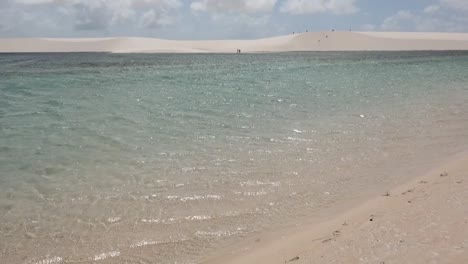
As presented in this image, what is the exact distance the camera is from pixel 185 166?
841 centimetres

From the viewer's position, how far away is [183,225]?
5891mm

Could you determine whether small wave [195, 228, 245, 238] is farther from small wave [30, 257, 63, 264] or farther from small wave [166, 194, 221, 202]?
small wave [30, 257, 63, 264]

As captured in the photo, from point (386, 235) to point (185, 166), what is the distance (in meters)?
4.55

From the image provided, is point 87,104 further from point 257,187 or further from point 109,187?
point 257,187

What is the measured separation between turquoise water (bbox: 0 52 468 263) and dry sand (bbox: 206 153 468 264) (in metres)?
0.48

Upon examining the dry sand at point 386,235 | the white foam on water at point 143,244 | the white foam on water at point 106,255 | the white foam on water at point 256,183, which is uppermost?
the dry sand at point 386,235

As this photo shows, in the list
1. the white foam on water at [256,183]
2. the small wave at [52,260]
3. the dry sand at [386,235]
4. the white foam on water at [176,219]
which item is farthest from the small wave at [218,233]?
the white foam on water at [256,183]

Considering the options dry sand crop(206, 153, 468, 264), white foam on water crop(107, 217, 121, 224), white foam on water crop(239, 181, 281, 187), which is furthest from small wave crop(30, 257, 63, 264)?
white foam on water crop(239, 181, 281, 187)

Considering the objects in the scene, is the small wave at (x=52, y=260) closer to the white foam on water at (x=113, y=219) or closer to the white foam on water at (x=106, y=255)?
the white foam on water at (x=106, y=255)

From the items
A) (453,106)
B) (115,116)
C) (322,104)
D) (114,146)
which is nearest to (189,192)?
(114,146)

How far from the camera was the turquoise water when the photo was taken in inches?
223

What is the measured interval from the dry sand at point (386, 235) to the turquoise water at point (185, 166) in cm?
48

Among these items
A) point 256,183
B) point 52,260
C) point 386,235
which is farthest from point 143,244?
point 386,235

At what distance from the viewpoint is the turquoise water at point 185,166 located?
5.67 meters
